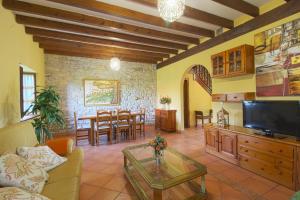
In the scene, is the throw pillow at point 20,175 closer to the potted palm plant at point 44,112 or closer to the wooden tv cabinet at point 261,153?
the potted palm plant at point 44,112

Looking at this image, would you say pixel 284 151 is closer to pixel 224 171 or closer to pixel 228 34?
pixel 224 171

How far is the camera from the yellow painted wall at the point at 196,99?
6895 millimetres

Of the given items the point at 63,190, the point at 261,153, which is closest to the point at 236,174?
the point at 261,153

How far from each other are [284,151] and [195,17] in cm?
257

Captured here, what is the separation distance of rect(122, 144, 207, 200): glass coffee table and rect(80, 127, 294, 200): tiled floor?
158 mm

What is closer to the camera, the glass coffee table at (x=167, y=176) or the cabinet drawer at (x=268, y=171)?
the glass coffee table at (x=167, y=176)

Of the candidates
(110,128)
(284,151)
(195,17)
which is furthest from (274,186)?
(110,128)

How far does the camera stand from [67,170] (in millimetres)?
1947

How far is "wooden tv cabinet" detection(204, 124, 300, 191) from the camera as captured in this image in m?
2.17

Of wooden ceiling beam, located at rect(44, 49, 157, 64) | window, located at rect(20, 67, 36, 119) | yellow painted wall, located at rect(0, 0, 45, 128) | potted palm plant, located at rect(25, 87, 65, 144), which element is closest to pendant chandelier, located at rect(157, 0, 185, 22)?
yellow painted wall, located at rect(0, 0, 45, 128)

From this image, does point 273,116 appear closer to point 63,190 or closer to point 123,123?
point 63,190

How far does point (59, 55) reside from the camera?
563 cm

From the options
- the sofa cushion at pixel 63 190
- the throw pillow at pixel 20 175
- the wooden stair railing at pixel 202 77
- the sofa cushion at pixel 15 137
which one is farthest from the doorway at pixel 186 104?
the throw pillow at pixel 20 175

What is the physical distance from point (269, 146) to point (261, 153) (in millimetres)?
185
